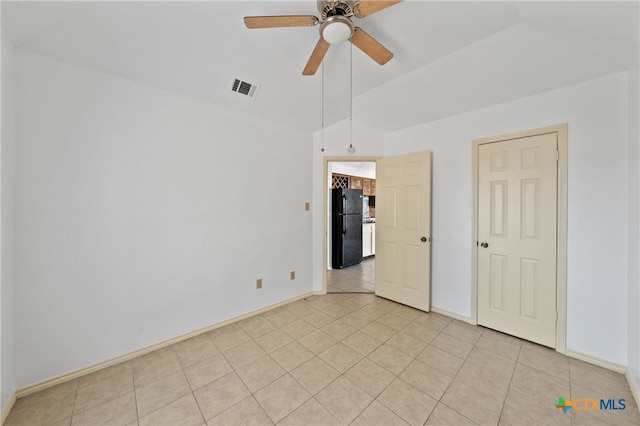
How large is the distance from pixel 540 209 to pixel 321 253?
8.21ft

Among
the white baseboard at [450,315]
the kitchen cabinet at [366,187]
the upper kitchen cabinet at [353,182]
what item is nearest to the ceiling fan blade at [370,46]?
the white baseboard at [450,315]

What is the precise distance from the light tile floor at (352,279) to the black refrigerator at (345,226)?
23 centimetres

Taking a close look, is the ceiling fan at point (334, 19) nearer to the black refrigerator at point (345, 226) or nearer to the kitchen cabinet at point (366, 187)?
the black refrigerator at point (345, 226)

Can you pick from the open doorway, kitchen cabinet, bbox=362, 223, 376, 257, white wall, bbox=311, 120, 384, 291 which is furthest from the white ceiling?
kitchen cabinet, bbox=362, 223, 376, 257

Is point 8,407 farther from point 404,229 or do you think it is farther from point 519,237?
point 519,237

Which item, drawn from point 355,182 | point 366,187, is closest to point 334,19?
point 355,182

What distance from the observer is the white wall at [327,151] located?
137 inches

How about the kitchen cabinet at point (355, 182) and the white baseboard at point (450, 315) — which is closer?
the white baseboard at point (450, 315)

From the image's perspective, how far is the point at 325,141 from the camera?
11.6 ft

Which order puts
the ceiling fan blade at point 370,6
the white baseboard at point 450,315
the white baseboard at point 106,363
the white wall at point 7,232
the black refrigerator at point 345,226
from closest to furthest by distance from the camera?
the ceiling fan blade at point 370,6 → the white wall at point 7,232 → the white baseboard at point 106,363 → the white baseboard at point 450,315 → the black refrigerator at point 345,226

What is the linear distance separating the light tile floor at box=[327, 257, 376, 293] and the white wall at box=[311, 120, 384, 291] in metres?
0.47

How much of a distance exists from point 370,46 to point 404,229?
225cm

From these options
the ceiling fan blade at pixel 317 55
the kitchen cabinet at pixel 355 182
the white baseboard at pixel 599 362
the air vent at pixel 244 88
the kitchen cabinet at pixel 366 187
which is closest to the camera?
the ceiling fan blade at pixel 317 55

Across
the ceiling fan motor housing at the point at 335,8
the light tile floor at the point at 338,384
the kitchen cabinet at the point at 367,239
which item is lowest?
the light tile floor at the point at 338,384
